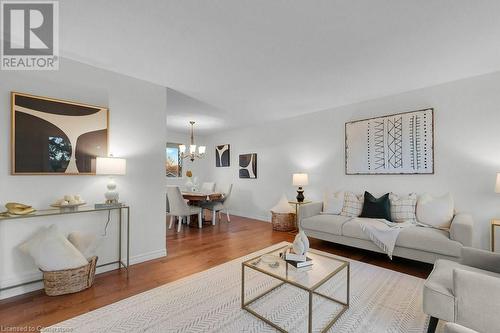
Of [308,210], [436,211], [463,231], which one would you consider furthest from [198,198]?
[463,231]

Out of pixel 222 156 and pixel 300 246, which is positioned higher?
pixel 222 156

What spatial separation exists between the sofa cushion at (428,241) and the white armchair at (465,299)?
1099 mm

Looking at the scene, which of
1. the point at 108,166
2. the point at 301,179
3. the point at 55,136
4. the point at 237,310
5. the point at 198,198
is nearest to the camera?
the point at 237,310

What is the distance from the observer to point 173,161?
675 cm

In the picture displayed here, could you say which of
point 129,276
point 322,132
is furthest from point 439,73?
point 129,276

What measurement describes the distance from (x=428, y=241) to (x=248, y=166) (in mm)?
4091

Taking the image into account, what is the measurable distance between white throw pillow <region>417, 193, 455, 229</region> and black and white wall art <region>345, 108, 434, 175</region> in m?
0.46

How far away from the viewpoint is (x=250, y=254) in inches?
127

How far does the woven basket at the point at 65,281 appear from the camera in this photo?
83.3 inches

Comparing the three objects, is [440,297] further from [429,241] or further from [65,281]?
[65,281]

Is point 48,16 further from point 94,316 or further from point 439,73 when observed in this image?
point 439,73

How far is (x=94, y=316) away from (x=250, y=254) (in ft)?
6.23

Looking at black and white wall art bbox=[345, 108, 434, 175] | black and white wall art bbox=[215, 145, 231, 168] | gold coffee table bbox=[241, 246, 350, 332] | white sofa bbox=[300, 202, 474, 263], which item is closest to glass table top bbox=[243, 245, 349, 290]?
gold coffee table bbox=[241, 246, 350, 332]

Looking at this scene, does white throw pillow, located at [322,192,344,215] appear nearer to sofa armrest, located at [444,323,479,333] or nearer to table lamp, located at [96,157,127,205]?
sofa armrest, located at [444,323,479,333]
